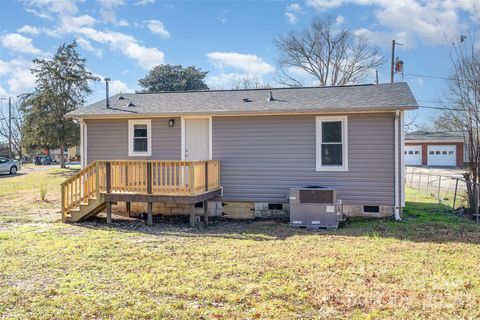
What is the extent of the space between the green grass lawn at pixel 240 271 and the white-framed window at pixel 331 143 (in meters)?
1.69

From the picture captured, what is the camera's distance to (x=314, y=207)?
27.3 ft

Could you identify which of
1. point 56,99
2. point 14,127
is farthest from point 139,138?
point 14,127

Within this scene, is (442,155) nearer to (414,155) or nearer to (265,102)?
(414,155)

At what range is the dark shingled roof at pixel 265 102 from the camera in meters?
8.77

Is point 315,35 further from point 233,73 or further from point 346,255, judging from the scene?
point 346,255

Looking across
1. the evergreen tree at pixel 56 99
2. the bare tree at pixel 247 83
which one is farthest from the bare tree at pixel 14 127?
the bare tree at pixel 247 83

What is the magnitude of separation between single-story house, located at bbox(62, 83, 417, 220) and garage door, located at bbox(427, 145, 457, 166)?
24.7 metres

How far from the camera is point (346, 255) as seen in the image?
18.8 ft

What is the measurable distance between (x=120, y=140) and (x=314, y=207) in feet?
17.8

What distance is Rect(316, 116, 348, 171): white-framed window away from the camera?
8.99 m

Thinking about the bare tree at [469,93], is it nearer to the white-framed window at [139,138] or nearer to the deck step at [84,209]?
the white-framed window at [139,138]

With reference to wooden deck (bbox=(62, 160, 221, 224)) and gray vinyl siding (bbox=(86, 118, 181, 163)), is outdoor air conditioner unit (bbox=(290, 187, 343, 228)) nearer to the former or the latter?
wooden deck (bbox=(62, 160, 221, 224))

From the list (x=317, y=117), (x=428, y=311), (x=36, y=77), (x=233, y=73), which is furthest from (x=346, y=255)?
(x=233, y=73)

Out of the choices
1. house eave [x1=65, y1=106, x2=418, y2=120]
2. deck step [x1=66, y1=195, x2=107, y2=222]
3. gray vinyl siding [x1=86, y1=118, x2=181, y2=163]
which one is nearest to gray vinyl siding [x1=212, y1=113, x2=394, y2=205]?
house eave [x1=65, y1=106, x2=418, y2=120]
